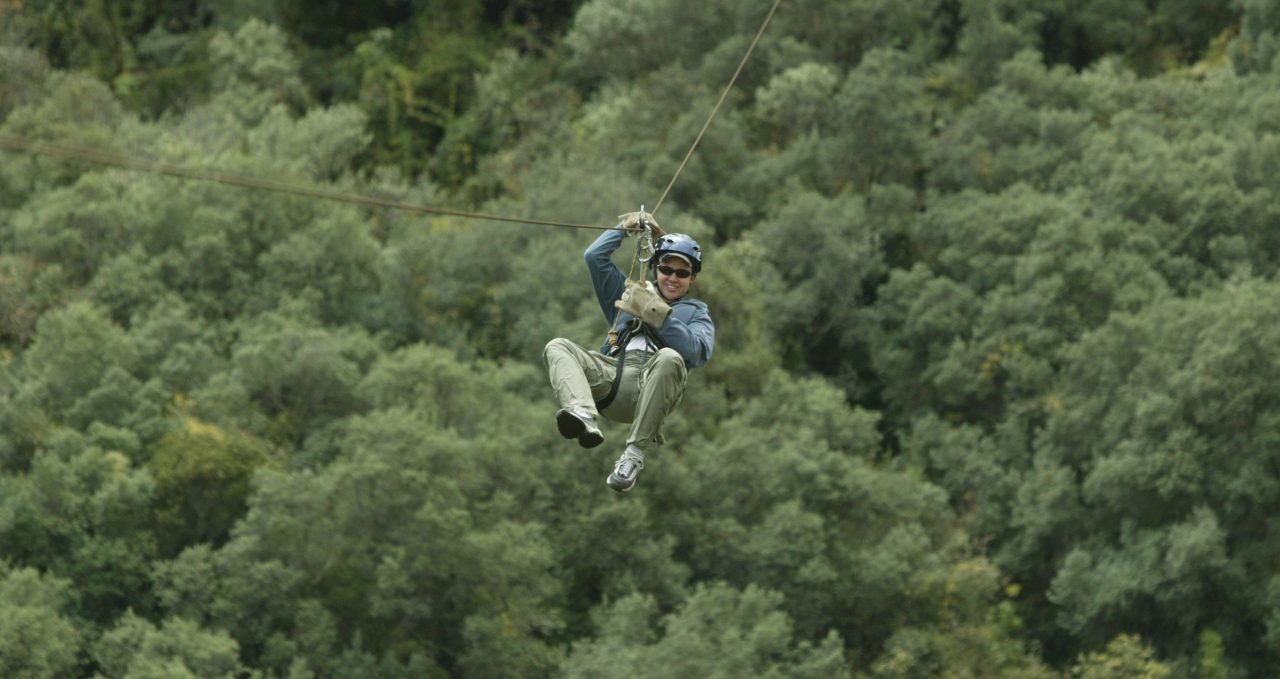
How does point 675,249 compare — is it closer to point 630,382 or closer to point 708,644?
point 630,382

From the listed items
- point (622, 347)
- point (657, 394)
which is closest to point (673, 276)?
point (622, 347)

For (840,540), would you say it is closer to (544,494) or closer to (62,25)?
(544,494)

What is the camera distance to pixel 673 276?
15.6 meters

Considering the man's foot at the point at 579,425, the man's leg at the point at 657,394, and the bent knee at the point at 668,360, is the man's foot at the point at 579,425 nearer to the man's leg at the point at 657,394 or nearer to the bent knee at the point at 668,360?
the man's leg at the point at 657,394

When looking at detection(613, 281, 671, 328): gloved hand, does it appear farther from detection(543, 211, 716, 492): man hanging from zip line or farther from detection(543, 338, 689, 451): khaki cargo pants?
detection(543, 338, 689, 451): khaki cargo pants

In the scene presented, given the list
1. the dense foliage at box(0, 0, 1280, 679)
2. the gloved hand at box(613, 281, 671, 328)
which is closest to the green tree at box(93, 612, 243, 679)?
the dense foliage at box(0, 0, 1280, 679)

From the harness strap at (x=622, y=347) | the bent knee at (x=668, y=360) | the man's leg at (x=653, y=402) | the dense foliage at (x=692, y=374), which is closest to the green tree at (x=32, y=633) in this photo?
the dense foliage at (x=692, y=374)

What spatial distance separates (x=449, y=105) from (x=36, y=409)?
718 inches

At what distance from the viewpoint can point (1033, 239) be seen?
49.7 m

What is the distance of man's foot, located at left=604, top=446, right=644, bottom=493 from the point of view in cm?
1476

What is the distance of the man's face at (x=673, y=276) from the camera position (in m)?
15.5

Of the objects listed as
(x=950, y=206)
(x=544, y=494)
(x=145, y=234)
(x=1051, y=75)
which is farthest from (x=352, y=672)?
(x=1051, y=75)

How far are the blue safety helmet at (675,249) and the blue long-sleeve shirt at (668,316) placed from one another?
26cm

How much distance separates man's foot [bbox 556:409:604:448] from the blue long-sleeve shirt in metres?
0.92
